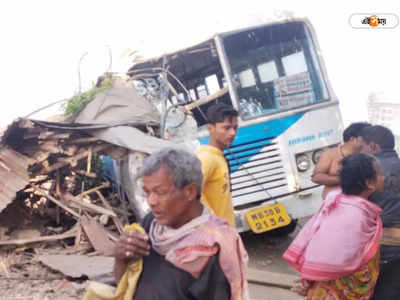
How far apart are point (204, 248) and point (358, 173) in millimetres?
1160

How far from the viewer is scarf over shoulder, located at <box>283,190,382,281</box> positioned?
82.9 inches

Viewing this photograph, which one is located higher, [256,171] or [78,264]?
[256,171]

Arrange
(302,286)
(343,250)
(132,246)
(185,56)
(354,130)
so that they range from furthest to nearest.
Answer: (185,56)
(354,130)
(302,286)
(343,250)
(132,246)

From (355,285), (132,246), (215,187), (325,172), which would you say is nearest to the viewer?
(132,246)

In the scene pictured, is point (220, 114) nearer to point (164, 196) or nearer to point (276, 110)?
point (164, 196)

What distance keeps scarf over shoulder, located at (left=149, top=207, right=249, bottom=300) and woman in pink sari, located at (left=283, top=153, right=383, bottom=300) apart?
0.77 metres

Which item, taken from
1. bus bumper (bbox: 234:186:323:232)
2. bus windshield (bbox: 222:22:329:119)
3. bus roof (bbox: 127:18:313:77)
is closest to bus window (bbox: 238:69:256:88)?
bus windshield (bbox: 222:22:329:119)

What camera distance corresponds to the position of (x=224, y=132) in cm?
290

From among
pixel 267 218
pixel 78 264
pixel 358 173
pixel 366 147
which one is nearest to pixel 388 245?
pixel 358 173

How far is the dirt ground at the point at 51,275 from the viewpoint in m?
4.45

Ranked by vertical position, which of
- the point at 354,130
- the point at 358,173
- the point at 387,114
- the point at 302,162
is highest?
the point at 358,173

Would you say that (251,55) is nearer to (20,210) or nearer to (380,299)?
(380,299)

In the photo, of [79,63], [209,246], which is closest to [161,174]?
[209,246]

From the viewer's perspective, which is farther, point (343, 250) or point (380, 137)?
point (380, 137)
